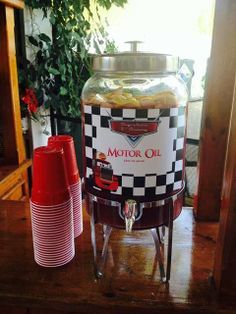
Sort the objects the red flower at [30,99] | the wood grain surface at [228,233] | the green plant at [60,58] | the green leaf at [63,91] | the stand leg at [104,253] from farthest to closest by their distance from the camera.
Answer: the green leaf at [63,91] < the green plant at [60,58] < the red flower at [30,99] < the stand leg at [104,253] < the wood grain surface at [228,233]

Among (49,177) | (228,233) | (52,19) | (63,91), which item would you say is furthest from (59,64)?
(228,233)

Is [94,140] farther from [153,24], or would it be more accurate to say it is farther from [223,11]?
[153,24]

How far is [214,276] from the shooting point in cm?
59

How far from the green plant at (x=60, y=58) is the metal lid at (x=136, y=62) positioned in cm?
159

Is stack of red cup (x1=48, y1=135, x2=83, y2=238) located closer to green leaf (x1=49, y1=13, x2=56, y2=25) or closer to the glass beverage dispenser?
the glass beverage dispenser

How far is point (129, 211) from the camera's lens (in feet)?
1.85

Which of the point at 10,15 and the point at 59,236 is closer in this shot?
the point at 59,236

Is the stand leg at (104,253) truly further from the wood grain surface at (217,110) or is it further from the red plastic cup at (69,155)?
the wood grain surface at (217,110)

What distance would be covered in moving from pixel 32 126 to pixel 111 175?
5.82 feet

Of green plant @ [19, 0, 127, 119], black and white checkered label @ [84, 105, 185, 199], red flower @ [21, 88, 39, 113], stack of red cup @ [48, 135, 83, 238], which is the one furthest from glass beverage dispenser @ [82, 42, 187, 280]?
green plant @ [19, 0, 127, 119]

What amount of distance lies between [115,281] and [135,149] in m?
0.27

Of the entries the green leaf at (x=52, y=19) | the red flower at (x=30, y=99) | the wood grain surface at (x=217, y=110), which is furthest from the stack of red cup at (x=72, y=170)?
the green leaf at (x=52, y=19)

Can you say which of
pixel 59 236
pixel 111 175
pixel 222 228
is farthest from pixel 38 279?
pixel 222 228

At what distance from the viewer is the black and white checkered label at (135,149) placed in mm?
528
